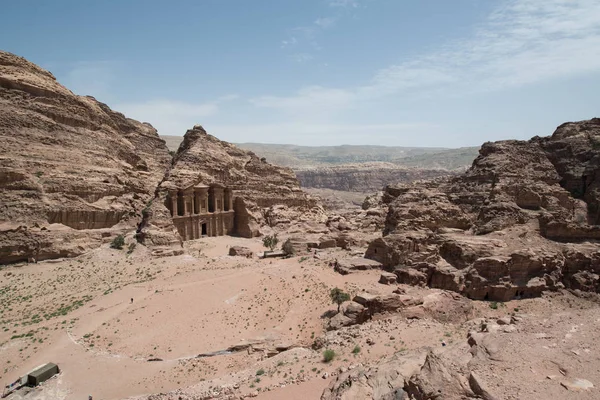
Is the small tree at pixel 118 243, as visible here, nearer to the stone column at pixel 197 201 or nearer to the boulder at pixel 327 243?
the stone column at pixel 197 201

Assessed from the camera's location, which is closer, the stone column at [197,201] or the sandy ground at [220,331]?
the sandy ground at [220,331]

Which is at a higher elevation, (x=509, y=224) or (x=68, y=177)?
(x=68, y=177)

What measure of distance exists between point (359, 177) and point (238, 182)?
101379 millimetres

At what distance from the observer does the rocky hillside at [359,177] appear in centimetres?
14175

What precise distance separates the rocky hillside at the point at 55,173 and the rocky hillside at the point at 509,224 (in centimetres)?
2501

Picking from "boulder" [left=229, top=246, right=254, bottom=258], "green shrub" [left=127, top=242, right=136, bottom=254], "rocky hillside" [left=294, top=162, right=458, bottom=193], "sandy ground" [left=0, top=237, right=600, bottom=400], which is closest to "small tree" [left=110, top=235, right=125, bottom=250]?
"green shrub" [left=127, top=242, right=136, bottom=254]

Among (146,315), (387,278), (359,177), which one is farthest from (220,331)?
(359,177)

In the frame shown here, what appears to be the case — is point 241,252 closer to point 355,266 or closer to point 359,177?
point 355,266

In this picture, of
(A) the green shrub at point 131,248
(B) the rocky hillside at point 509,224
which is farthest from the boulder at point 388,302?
(A) the green shrub at point 131,248

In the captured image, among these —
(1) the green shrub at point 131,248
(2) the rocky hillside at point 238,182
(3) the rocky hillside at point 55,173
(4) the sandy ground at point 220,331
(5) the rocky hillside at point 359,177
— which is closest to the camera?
(4) the sandy ground at point 220,331

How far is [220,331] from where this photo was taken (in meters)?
19.1

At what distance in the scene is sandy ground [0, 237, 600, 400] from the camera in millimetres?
11008

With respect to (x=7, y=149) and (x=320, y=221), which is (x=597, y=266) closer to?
(x=320, y=221)

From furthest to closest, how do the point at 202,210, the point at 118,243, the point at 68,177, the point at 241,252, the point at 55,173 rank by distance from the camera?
the point at 202,210
the point at 241,252
the point at 118,243
the point at 68,177
the point at 55,173
